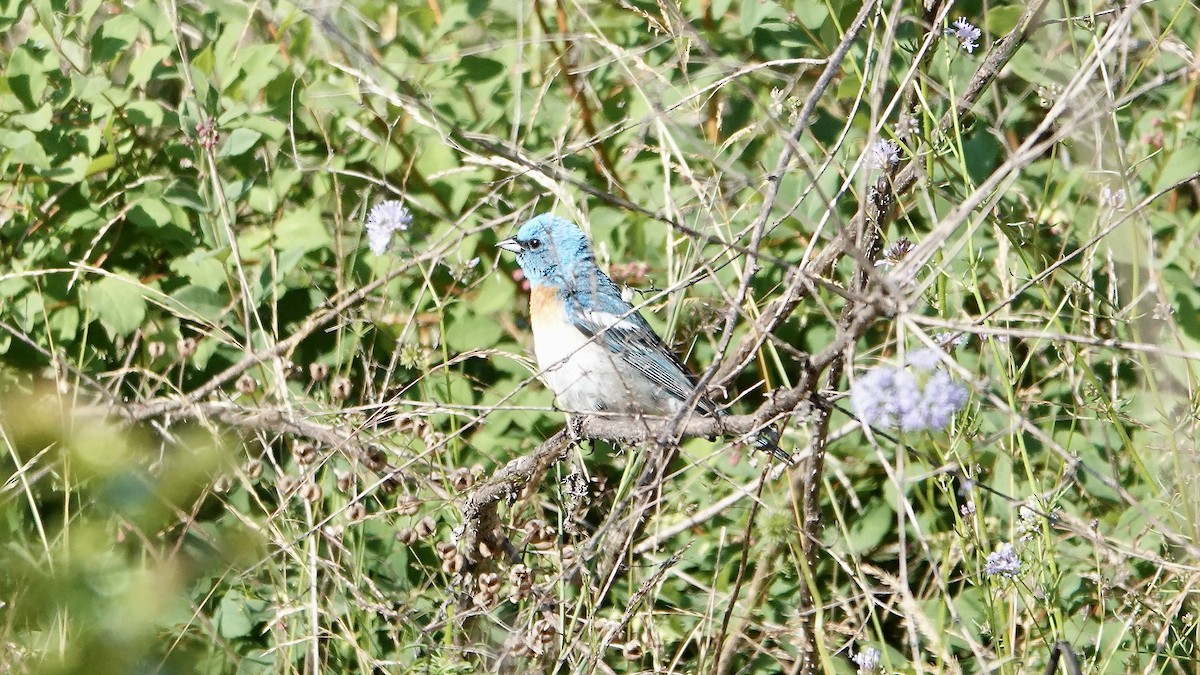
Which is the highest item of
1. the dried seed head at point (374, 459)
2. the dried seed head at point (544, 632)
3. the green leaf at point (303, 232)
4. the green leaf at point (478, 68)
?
the green leaf at point (478, 68)

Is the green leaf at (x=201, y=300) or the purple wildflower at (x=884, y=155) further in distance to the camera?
the green leaf at (x=201, y=300)

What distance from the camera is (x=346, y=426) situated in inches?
111

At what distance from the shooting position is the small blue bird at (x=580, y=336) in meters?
3.91

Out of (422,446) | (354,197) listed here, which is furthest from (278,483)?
(354,197)

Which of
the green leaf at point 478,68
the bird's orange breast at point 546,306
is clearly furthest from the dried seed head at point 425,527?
the green leaf at point 478,68

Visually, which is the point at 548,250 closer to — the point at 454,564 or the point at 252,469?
the point at 252,469

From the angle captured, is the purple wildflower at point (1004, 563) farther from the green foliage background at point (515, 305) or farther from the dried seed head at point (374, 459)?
the dried seed head at point (374, 459)

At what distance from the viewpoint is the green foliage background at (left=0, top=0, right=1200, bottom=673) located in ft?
9.00

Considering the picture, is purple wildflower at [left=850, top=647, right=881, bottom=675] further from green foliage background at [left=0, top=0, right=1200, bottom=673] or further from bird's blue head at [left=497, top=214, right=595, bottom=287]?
→ bird's blue head at [left=497, top=214, right=595, bottom=287]

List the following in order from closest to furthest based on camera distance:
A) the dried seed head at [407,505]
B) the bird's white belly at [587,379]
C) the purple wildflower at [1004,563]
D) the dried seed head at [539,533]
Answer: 1. the purple wildflower at [1004,563]
2. the dried seed head at [407,505]
3. the dried seed head at [539,533]
4. the bird's white belly at [587,379]

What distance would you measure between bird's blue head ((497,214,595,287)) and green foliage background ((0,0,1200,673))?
0.46 ft

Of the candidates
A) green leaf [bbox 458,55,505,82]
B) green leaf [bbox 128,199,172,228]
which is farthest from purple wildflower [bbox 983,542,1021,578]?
green leaf [bbox 128,199,172,228]

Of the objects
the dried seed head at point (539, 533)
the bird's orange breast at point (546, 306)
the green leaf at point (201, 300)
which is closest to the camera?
the dried seed head at point (539, 533)

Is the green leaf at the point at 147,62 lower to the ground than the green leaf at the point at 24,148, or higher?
higher
